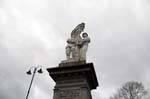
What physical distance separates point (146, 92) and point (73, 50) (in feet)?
77.4

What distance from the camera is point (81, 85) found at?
11.2m

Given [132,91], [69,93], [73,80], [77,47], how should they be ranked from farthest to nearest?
1. [132,91]
2. [77,47]
3. [73,80]
4. [69,93]

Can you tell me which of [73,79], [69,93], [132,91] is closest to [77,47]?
[73,79]

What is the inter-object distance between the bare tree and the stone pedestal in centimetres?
2321

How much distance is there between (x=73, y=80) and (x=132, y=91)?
24223 millimetres

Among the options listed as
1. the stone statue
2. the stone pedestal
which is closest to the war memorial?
the stone pedestal

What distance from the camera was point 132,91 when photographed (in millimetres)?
33594

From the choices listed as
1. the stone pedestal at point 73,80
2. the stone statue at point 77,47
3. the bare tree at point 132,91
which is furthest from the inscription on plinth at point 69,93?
the bare tree at point 132,91

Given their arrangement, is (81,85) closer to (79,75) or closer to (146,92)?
(79,75)

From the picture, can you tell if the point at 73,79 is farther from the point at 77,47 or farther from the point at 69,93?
the point at 77,47

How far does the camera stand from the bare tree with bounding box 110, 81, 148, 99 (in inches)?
1303

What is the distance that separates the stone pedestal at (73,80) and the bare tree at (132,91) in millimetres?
23207

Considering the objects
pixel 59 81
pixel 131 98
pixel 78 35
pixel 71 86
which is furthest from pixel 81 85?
pixel 131 98

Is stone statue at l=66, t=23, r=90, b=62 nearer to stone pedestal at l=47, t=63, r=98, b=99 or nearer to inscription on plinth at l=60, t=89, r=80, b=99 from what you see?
stone pedestal at l=47, t=63, r=98, b=99
